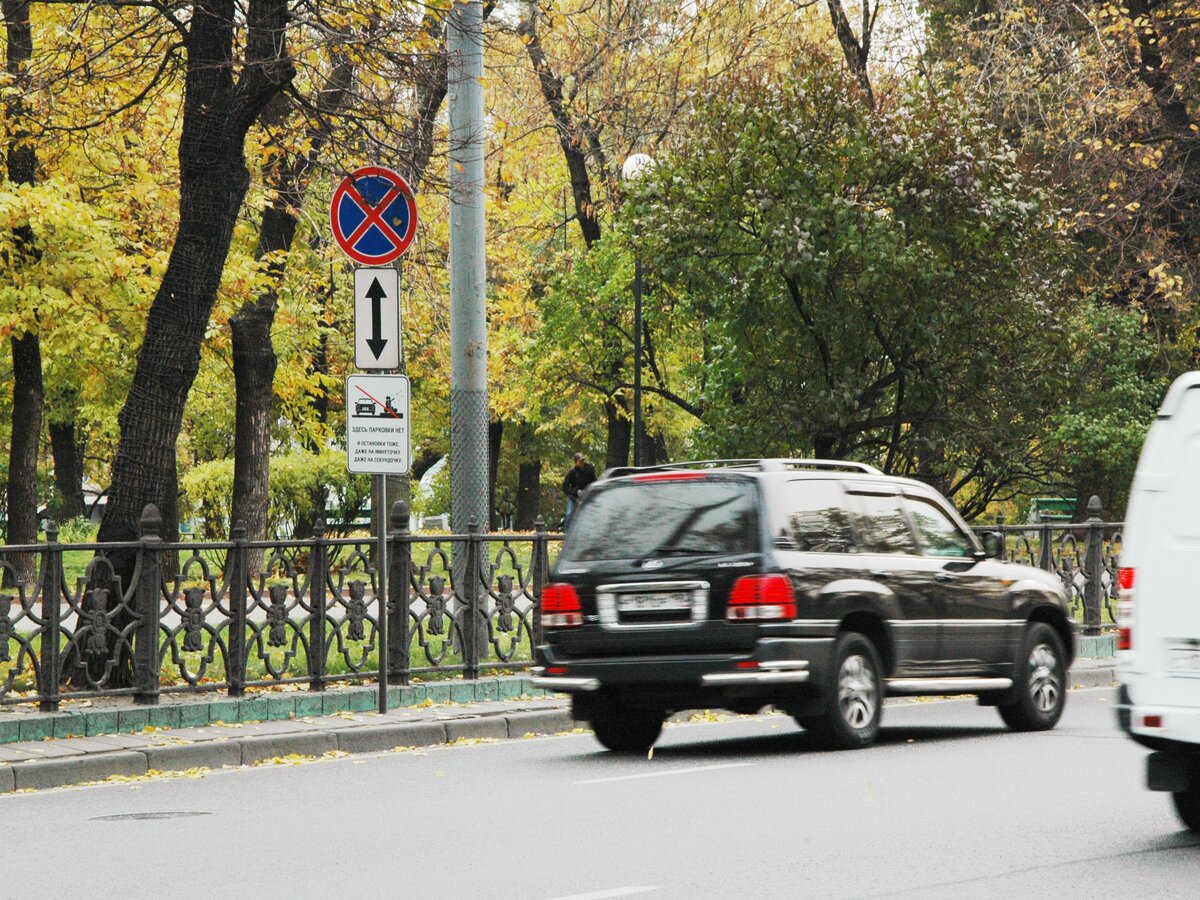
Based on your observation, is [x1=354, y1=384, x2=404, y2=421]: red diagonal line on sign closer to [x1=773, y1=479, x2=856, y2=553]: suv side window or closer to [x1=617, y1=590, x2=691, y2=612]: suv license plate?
[x1=617, y1=590, x2=691, y2=612]: suv license plate

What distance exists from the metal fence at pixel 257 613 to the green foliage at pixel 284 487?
1703cm

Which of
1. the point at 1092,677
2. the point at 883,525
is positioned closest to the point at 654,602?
the point at 883,525

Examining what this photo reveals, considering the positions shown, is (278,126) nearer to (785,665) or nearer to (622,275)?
(785,665)

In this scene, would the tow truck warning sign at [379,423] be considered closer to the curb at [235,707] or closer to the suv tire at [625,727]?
the curb at [235,707]

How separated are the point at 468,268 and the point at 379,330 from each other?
263 cm

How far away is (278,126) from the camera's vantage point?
20.1 meters


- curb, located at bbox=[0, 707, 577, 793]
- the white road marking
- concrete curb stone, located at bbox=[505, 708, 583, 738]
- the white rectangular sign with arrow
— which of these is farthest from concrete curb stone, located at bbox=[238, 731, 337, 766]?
the white road marking

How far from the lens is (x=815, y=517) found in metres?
11.8

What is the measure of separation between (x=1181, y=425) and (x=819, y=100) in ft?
46.0

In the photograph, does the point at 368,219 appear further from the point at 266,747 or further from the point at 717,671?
the point at 717,671

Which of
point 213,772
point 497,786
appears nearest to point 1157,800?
point 497,786

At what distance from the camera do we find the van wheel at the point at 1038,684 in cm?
1323

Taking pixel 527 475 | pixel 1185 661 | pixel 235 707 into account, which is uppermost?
pixel 527 475

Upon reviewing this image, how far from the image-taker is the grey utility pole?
15.8 meters
